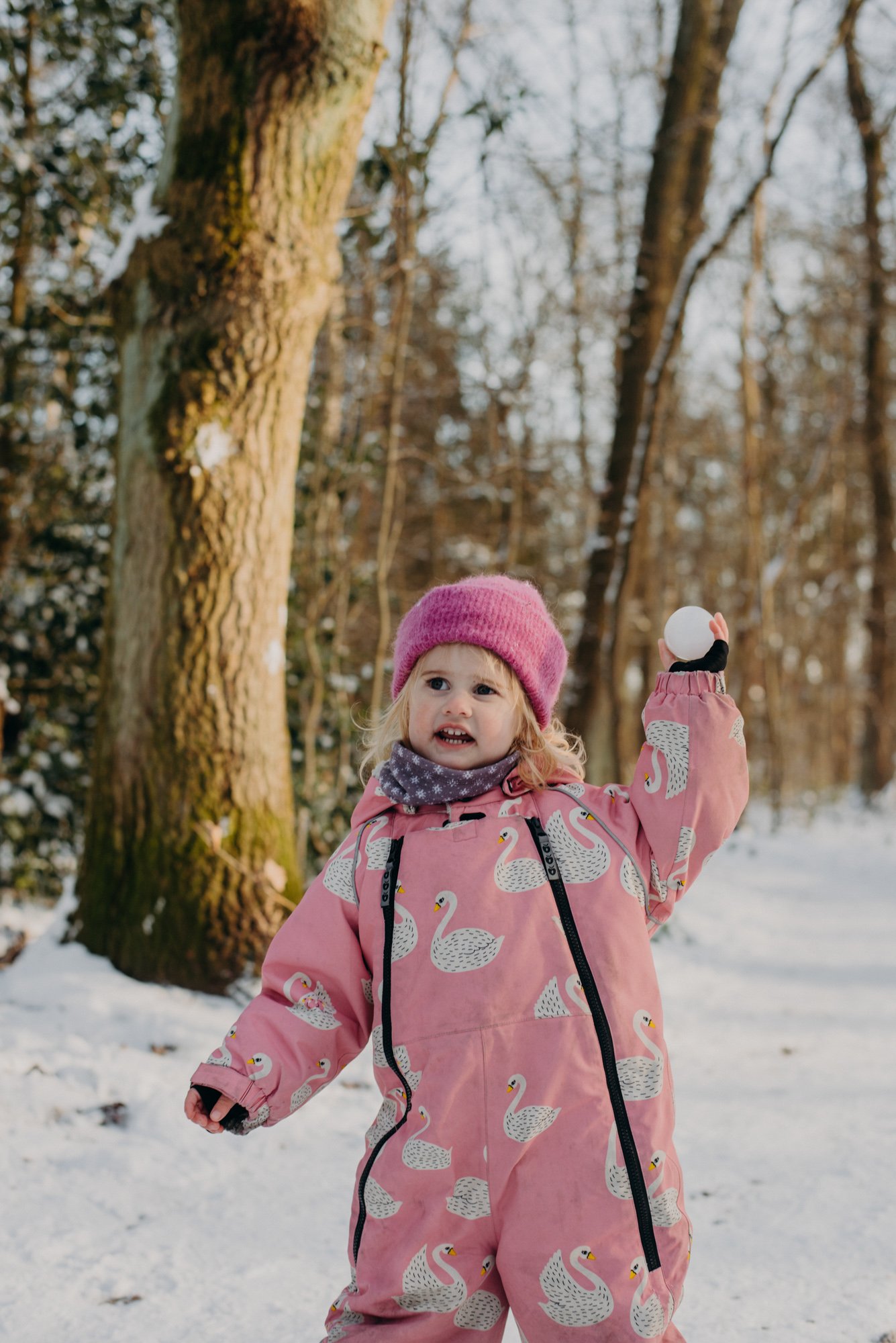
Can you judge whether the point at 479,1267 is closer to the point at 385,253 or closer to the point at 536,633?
the point at 536,633

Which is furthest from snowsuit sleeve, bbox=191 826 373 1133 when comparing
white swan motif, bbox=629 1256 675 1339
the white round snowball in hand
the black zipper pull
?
the white round snowball in hand

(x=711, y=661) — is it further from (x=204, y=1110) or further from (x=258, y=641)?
(x=258, y=641)

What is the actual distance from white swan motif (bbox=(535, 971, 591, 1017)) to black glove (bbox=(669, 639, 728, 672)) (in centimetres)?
57

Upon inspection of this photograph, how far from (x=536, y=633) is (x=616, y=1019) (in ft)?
2.34

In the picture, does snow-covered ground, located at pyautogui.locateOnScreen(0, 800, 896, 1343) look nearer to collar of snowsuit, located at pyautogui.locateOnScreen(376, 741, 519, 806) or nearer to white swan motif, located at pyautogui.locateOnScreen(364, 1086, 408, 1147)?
white swan motif, located at pyautogui.locateOnScreen(364, 1086, 408, 1147)

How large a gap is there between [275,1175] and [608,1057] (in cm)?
153

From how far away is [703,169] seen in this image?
7320 mm

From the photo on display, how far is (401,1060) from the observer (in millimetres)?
1695

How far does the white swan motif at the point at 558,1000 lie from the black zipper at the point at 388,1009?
0.81 feet

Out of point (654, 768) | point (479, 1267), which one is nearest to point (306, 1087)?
point (479, 1267)

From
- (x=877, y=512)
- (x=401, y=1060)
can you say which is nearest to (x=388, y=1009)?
(x=401, y=1060)

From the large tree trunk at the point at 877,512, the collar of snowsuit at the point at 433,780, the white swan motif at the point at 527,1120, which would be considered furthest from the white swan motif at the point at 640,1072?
the large tree trunk at the point at 877,512

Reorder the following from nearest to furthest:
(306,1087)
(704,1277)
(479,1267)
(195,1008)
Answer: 1. (479,1267)
2. (306,1087)
3. (704,1277)
4. (195,1008)

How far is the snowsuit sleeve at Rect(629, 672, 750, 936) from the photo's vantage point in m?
1.76
